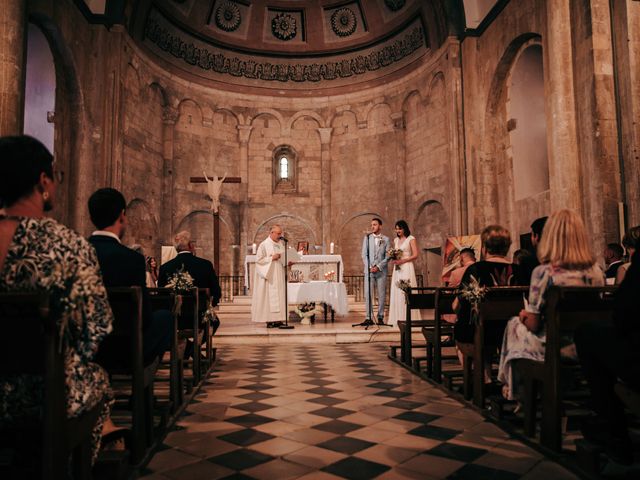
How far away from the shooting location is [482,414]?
3859 mm

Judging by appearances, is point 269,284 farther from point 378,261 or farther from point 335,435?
point 335,435

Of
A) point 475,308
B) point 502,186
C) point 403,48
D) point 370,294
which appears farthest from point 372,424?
point 403,48

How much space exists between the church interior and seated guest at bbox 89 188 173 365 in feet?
2.79

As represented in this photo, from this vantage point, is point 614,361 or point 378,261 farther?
point 378,261

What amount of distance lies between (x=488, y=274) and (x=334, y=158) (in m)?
15.0

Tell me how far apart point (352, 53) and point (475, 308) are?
53.4 feet

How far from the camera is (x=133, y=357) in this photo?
9.55 ft

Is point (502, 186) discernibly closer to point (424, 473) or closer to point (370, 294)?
point (370, 294)

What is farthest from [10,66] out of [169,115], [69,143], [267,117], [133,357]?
[267,117]

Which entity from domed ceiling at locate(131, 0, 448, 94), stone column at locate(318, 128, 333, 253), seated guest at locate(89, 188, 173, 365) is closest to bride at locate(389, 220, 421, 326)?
seated guest at locate(89, 188, 173, 365)

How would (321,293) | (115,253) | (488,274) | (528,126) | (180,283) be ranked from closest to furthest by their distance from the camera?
(115,253), (488,274), (180,283), (321,293), (528,126)

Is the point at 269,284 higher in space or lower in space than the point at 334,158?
lower

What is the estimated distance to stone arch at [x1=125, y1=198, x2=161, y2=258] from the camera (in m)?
14.8

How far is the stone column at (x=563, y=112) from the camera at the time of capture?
8.71m
